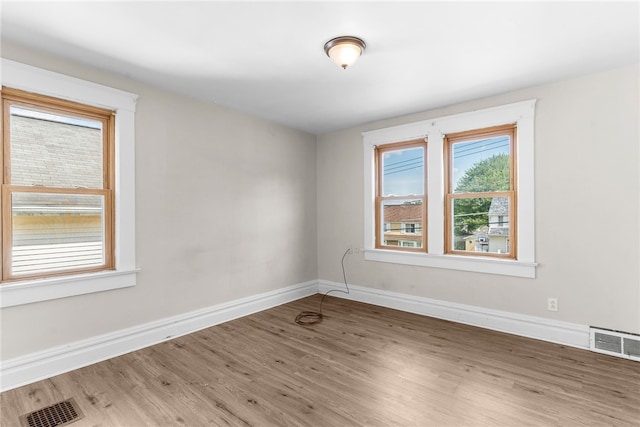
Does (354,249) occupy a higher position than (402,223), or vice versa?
(402,223)

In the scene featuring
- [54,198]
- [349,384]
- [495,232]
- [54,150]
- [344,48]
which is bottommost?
[349,384]

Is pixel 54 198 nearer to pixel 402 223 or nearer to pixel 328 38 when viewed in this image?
pixel 328 38

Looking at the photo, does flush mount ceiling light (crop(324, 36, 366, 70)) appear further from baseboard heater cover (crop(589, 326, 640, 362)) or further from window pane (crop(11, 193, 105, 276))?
baseboard heater cover (crop(589, 326, 640, 362))

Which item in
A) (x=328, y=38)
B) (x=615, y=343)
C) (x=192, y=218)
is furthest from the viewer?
(x=192, y=218)

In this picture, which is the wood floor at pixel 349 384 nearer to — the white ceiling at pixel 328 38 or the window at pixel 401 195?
the window at pixel 401 195

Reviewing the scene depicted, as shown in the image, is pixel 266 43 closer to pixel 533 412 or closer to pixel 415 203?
pixel 415 203

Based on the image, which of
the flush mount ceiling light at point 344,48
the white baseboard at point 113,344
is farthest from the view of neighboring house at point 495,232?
the white baseboard at point 113,344

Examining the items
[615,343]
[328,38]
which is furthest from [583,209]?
[328,38]

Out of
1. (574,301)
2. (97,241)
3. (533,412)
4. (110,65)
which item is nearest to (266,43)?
(110,65)

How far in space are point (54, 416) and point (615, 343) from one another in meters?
4.47

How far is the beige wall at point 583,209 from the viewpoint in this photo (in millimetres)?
→ 2799

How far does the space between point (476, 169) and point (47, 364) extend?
4.57 metres

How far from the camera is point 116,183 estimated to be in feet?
9.66

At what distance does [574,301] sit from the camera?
120 inches
